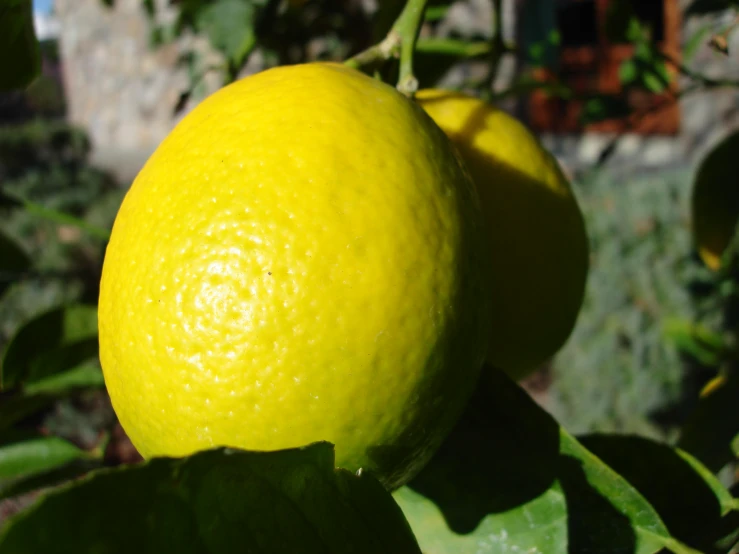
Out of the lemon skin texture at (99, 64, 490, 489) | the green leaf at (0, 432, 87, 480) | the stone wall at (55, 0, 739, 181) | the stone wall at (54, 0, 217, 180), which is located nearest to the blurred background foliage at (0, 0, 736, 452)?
the green leaf at (0, 432, 87, 480)

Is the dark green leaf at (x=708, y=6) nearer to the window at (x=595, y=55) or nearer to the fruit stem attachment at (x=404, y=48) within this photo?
the fruit stem attachment at (x=404, y=48)

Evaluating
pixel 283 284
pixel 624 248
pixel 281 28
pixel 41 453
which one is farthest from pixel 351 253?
pixel 624 248

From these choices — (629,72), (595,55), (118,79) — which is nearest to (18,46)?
(629,72)

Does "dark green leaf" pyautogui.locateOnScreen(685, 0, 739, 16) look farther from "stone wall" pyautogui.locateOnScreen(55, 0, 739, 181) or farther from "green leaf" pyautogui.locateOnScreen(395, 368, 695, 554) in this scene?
"stone wall" pyautogui.locateOnScreen(55, 0, 739, 181)

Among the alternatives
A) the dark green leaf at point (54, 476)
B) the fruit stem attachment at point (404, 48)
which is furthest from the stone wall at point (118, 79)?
the fruit stem attachment at point (404, 48)

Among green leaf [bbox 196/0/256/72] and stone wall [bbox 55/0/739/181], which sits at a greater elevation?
green leaf [bbox 196/0/256/72]

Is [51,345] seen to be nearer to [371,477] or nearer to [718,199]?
[371,477]

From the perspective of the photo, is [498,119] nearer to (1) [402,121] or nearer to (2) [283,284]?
(1) [402,121]
